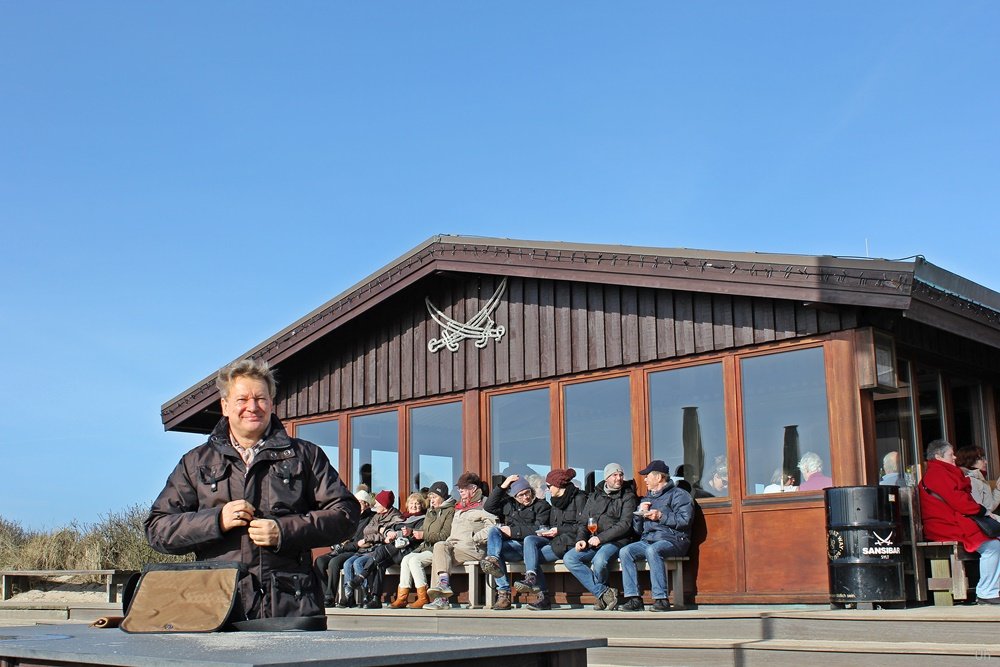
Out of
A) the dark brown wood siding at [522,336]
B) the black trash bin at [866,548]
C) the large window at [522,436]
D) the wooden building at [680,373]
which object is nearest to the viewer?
the black trash bin at [866,548]

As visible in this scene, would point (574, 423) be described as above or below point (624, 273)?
below

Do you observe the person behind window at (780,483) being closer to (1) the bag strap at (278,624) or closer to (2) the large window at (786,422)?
(2) the large window at (786,422)

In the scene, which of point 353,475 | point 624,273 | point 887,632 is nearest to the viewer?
point 887,632

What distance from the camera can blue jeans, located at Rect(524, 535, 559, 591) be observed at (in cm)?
920

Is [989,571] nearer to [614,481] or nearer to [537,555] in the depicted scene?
[614,481]

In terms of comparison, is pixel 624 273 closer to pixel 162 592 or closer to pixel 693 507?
pixel 693 507

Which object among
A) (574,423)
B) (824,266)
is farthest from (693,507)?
(824,266)

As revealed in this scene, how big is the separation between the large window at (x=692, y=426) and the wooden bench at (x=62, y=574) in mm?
6614

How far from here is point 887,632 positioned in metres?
6.61

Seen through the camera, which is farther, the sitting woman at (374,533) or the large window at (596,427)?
the sitting woman at (374,533)

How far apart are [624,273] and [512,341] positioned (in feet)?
5.55

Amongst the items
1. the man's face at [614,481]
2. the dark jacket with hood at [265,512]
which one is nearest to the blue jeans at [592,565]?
the man's face at [614,481]

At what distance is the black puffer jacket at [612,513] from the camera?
8.80 metres

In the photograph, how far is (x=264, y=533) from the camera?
3.39m
